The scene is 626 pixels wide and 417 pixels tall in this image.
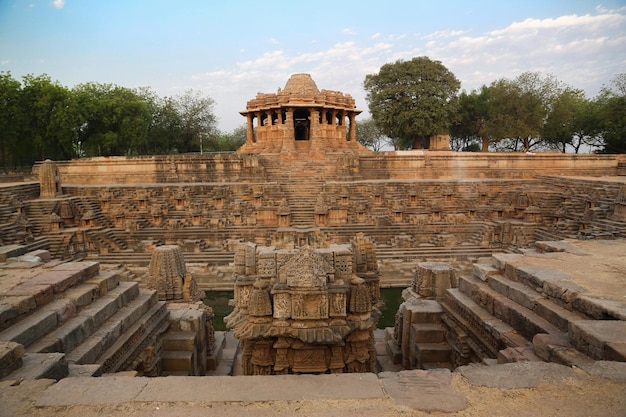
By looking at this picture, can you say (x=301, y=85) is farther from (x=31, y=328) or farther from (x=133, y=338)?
(x=31, y=328)

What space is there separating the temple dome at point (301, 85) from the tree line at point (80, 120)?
12.3 m

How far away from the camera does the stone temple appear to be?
14.5ft

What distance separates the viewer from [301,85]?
1040 inches

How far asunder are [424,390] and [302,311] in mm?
2098

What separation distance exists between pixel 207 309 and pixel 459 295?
4553 millimetres

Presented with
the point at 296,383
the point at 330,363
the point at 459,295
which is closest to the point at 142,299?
the point at 330,363

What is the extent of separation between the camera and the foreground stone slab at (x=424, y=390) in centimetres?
278

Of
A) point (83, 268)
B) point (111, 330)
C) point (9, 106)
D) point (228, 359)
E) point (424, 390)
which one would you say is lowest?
point (228, 359)

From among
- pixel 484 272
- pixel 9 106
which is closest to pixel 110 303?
pixel 484 272

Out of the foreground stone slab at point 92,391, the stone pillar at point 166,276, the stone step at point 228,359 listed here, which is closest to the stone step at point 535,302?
the foreground stone slab at point 92,391

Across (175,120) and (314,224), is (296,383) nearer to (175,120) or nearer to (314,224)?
(314,224)

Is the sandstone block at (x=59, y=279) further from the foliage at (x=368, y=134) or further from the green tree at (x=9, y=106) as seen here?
the foliage at (x=368, y=134)

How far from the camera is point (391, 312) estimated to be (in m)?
10.6

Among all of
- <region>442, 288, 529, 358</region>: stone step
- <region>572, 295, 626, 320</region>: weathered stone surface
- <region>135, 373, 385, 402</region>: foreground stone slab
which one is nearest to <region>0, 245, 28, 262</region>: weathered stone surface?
<region>135, 373, 385, 402</region>: foreground stone slab
